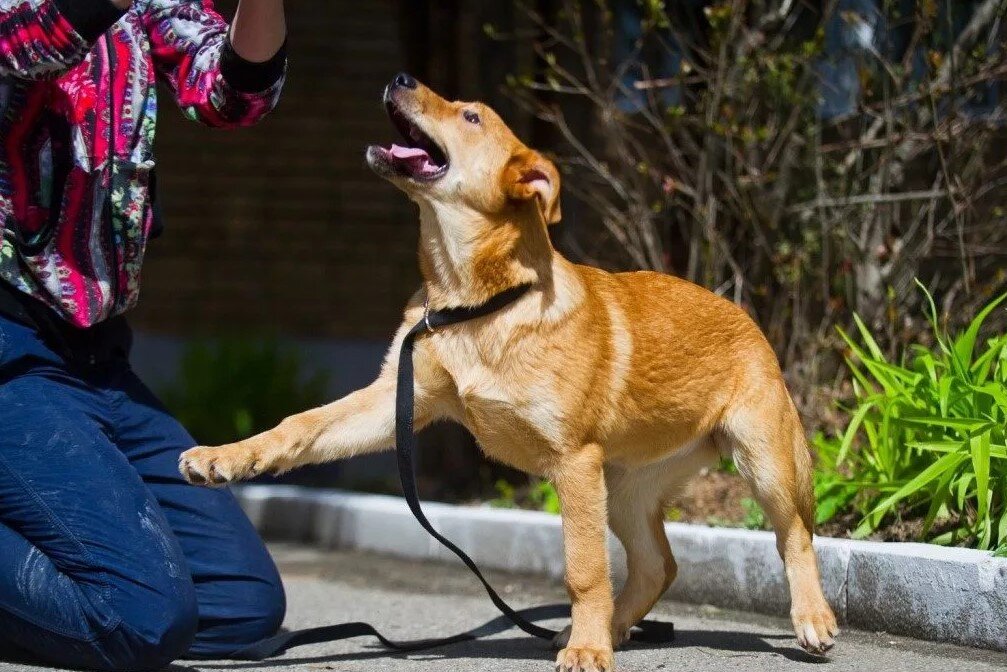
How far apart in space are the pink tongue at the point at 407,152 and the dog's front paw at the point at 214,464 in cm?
98

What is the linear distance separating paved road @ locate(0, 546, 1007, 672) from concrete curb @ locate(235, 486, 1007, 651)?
70mm

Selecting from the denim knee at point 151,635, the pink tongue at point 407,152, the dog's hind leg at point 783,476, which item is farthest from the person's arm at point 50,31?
the dog's hind leg at point 783,476

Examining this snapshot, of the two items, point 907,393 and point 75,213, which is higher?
point 75,213

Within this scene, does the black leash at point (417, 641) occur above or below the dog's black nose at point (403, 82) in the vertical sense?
below

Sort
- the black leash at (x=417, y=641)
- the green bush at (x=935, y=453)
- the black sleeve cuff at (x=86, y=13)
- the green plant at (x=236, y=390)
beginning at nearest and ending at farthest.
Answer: the black sleeve cuff at (x=86, y=13), the black leash at (x=417, y=641), the green bush at (x=935, y=453), the green plant at (x=236, y=390)

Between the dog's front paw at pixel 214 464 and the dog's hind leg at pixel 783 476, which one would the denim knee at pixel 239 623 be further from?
the dog's hind leg at pixel 783 476

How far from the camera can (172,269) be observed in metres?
10.2

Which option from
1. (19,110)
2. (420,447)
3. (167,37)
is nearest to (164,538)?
(19,110)

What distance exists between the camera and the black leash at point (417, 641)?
3857 millimetres

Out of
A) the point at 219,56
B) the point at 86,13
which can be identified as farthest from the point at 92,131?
the point at 86,13

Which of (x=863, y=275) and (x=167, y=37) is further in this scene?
(x=863, y=275)

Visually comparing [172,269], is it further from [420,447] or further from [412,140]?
[412,140]

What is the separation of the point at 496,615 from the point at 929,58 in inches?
112

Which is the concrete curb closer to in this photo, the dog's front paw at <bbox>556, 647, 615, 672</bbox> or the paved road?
the paved road
